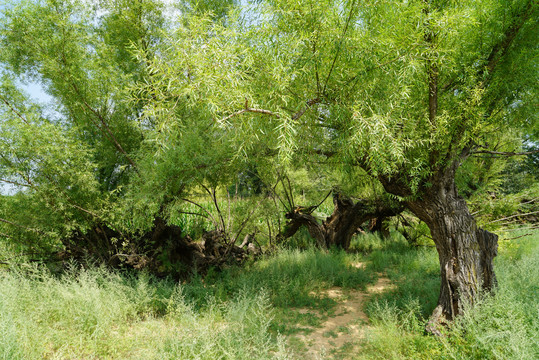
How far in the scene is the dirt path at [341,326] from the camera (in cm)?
366

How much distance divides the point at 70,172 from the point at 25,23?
287 cm

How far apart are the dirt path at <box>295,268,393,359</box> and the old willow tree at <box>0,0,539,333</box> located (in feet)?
3.26

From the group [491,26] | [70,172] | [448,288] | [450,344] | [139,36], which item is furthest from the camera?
[139,36]

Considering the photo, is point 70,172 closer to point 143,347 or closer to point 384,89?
point 143,347

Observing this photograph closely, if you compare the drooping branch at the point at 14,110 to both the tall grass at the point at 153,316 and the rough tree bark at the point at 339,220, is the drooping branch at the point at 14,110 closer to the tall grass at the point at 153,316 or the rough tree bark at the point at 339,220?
the tall grass at the point at 153,316

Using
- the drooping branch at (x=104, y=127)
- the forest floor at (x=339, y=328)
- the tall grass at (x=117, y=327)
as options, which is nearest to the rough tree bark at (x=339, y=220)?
the forest floor at (x=339, y=328)

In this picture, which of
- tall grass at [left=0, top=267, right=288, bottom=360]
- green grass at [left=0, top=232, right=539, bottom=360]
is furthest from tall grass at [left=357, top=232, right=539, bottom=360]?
tall grass at [left=0, top=267, right=288, bottom=360]

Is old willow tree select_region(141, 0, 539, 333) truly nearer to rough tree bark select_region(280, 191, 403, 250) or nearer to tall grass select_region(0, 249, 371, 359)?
tall grass select_region(0, 249, 371, 359)

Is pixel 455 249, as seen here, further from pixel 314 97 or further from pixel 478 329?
pixel 314 97

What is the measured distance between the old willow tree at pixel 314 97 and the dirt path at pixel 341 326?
0.99 meters

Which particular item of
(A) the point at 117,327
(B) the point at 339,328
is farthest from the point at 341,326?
(A) the point at 117,327

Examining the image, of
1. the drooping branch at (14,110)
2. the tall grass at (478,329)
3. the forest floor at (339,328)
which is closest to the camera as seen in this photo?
the tall grass at (478,329)

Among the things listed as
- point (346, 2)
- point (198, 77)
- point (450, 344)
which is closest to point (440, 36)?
point (346, 2)

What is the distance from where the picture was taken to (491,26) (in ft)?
11.4
